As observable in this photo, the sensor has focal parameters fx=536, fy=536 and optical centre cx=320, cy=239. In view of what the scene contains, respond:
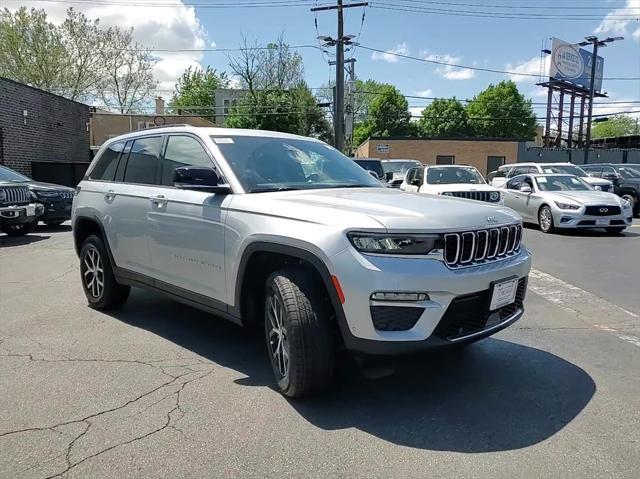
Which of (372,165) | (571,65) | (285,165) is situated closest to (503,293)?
(285,165)

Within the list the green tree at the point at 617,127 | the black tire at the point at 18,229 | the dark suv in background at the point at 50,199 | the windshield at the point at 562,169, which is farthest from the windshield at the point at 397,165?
the green tree at the point at 617,127

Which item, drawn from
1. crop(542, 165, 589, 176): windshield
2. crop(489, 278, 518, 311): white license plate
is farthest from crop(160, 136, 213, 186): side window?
crop(542, 165, 589, 176): windshield

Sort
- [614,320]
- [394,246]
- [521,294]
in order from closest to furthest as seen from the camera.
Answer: [394,246], [521,294], [614,320]

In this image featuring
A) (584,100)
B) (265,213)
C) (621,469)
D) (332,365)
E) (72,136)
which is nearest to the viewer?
(621,469)

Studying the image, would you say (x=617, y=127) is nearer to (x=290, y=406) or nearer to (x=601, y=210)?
(x=601, y=210)

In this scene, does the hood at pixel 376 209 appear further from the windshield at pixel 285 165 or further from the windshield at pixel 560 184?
the windshield at pixel 560 184

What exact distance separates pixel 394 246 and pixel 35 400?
2588 millimetres

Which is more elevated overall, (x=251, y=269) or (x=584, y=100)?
(x=584, y=100)

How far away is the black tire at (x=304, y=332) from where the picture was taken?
329 centimetres

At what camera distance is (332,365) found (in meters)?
3.38

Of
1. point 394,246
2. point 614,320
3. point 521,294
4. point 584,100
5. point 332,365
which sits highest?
point 584,100

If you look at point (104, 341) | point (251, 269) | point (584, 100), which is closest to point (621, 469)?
point (251, 269)

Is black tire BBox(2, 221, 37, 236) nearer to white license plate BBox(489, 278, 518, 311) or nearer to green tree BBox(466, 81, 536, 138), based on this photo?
white license plate BBox(489, 278, 518, 311)

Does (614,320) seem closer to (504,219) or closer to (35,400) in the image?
(504,219)
